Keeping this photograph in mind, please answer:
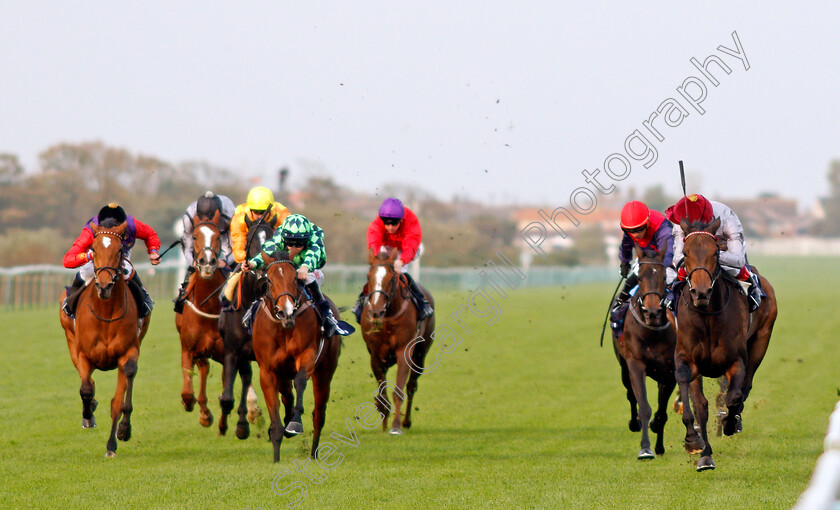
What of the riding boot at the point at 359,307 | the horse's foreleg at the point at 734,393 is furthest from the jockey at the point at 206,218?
the horse's foreleg at the point at 734,393

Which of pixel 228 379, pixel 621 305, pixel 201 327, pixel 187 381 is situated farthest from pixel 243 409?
pixel 621 305

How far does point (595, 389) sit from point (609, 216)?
8178cm

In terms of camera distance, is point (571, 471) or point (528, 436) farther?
point (528, 436)

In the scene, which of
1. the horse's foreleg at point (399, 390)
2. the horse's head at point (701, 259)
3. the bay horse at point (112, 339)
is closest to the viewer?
the horse's head at point (701, 259)

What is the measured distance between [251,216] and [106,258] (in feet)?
5.45

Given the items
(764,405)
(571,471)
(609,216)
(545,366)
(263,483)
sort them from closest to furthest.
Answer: (263,483), (571,471), (764,405), (545,366), (609,216)

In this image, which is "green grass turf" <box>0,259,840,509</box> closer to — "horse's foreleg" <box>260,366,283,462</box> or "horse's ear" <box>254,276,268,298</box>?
"horse's foreleg" <box>260,366,283,462</box>

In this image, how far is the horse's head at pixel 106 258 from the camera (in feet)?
27.1

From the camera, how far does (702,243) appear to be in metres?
7.45

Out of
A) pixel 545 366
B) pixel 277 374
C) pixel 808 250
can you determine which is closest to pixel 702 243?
pixel 277 374

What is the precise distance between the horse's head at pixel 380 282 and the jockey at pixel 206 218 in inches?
52.4

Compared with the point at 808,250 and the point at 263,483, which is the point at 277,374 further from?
the point at 808,250

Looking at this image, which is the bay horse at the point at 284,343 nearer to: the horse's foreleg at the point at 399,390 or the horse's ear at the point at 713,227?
the horse's foreleg at the point at 399,390

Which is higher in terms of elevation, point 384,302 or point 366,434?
point 384,302
